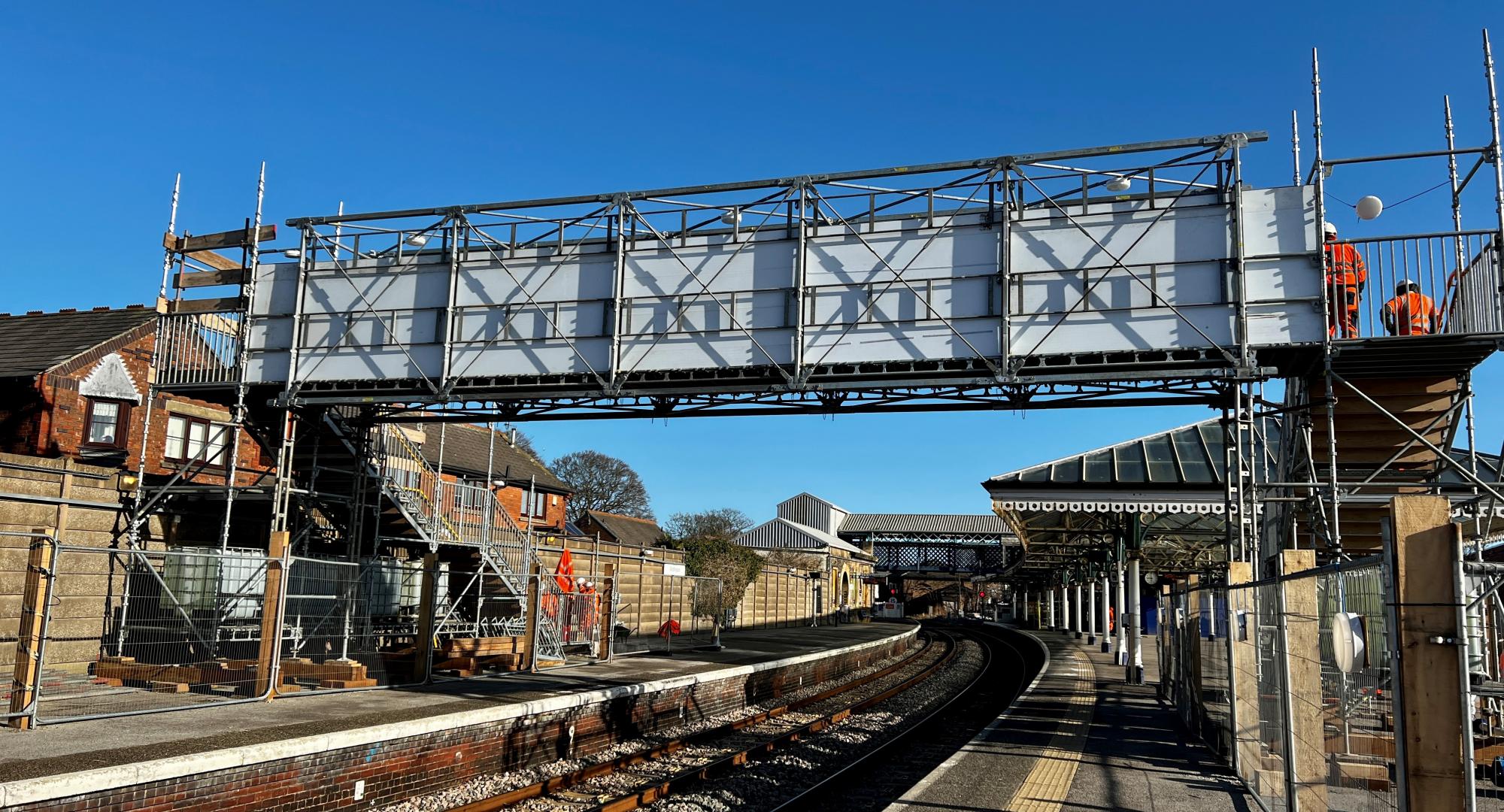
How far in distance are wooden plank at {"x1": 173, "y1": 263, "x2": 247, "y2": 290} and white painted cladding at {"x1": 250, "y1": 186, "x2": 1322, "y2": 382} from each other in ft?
3.28

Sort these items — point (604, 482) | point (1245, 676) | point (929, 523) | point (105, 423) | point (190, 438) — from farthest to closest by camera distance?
point (929, 523), point (604, 482), point (190, 438), point (105, 423), point (1245, 676)

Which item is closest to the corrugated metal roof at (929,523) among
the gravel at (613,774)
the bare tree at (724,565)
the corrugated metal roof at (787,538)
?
the corrugated metal roof at (787,538)

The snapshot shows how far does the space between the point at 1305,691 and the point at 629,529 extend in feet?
181

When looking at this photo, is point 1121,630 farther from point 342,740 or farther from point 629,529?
point 629,529

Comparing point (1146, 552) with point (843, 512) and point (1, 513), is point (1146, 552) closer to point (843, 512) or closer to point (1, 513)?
point (1, 513)

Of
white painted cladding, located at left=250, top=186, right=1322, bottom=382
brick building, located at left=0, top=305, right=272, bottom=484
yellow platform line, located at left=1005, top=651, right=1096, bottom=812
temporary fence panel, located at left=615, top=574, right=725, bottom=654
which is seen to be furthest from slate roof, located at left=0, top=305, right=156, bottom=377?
yellow platform line, located at left=1005, top=651, right=1096, bottom=812

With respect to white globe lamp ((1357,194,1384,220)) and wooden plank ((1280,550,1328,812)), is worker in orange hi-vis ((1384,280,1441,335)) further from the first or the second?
wooden plank ((1280,550,1328,812))

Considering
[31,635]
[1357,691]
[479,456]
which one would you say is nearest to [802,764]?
[1357,691]

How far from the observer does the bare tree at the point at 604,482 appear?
81875 millimetres

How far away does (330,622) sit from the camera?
15492 mm

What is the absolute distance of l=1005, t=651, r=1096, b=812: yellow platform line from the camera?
966 centimetres

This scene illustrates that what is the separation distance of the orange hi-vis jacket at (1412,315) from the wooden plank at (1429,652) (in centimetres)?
1108

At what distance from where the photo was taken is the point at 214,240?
21.5 meters

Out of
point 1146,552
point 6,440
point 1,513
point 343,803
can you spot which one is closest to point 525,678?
point 343,803
